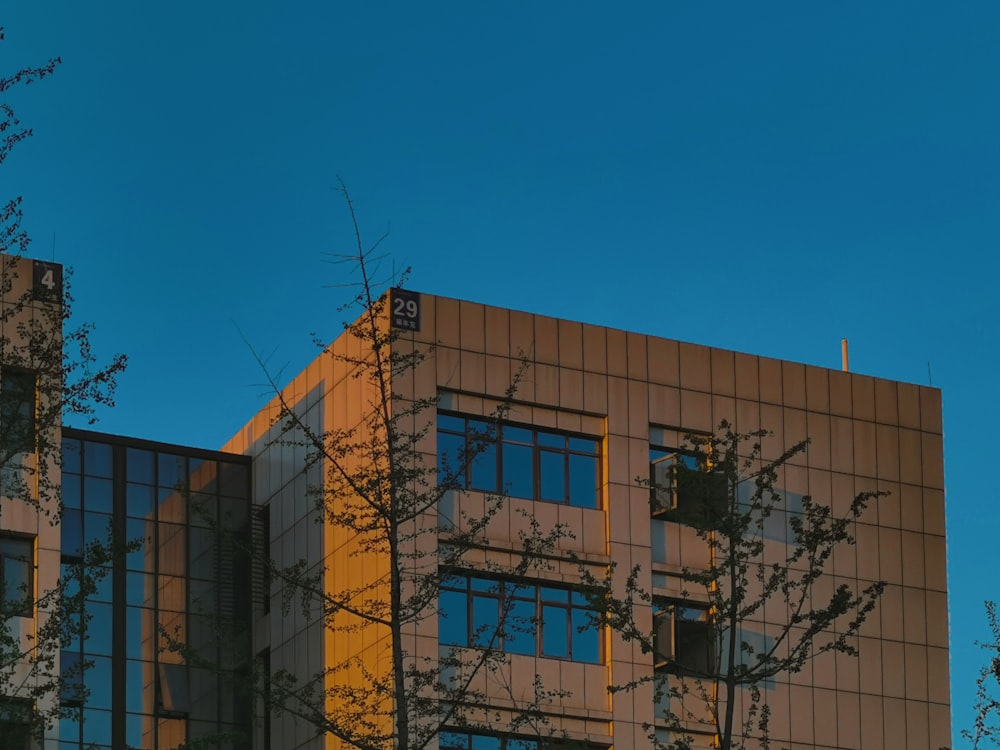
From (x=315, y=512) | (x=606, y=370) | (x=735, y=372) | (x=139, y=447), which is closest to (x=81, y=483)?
(x=139, y=447)

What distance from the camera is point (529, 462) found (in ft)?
183

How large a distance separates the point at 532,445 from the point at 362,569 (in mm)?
5832

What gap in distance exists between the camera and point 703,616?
5719 cm

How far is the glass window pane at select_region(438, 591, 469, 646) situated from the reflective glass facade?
19.1 feet

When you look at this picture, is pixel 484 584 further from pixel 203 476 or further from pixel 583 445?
pixel 203 476

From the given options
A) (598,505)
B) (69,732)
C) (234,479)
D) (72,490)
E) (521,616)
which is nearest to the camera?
(521,616)

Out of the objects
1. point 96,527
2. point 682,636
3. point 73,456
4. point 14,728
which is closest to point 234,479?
point 96,527

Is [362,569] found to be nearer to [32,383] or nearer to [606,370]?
[606,370]

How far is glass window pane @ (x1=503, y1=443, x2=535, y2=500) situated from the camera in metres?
55.1

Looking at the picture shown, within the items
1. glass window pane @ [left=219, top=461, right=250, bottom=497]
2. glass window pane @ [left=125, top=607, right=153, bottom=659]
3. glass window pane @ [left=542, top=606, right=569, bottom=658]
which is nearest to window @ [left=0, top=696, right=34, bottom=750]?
glass window pane @ [left=125, top=607, right=153, bottom=659]

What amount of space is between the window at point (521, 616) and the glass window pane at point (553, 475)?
2.46 m

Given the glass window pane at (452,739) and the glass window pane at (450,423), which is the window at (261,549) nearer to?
the glass window pane at (450,423)

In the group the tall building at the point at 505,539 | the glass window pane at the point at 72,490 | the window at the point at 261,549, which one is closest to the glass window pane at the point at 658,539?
the tall building at the point at 505,539

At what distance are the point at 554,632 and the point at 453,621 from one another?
3.03 metres
